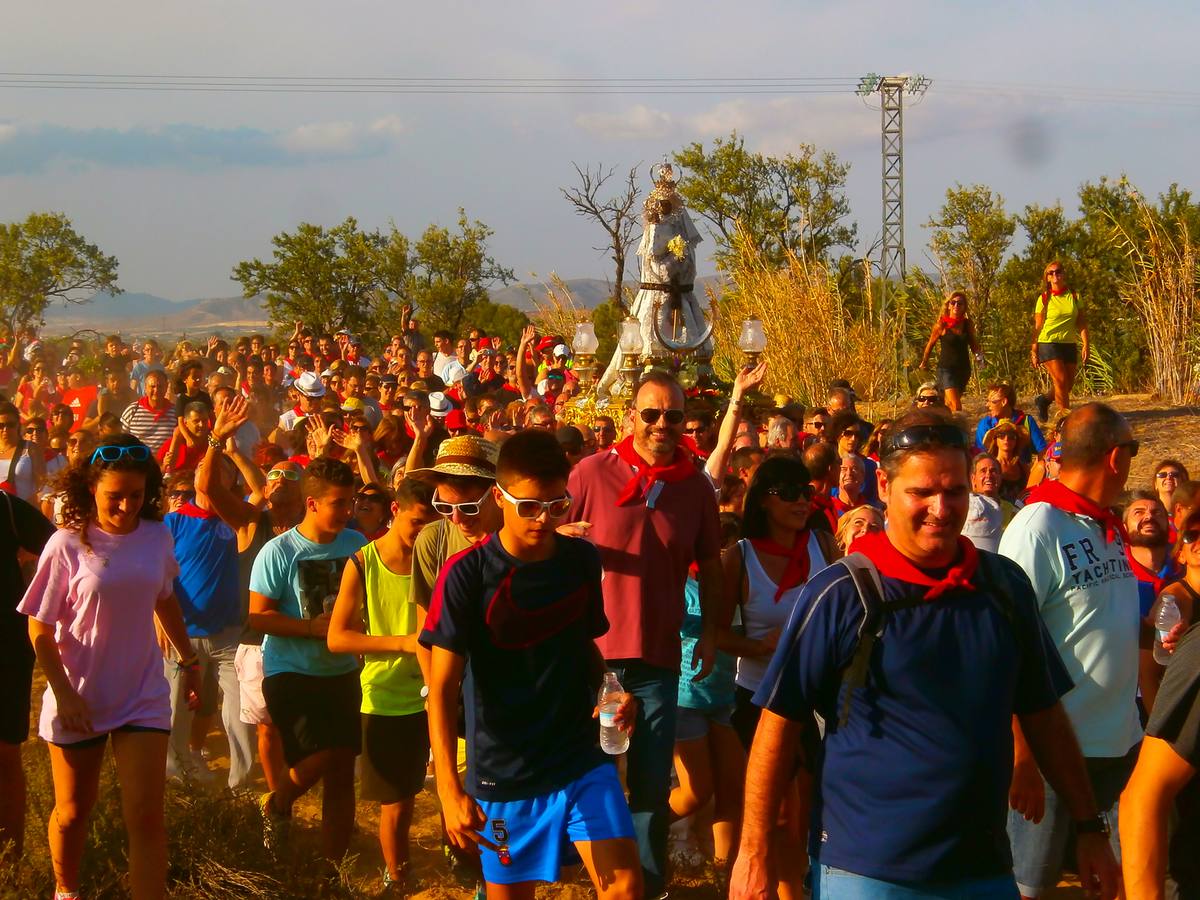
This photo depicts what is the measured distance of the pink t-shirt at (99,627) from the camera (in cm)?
462

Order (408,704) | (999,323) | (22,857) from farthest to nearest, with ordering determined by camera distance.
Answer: (999,323), (408,704), (22,857)

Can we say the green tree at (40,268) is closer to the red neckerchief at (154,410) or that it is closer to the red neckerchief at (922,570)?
the red neckerchief at (154,410)

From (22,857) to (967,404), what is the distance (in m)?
13.3

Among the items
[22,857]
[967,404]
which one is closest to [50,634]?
[22,857]

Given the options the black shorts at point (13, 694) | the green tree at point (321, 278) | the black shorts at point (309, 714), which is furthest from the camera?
the green tree at point (321, 278)

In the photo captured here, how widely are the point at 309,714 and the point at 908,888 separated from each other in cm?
322

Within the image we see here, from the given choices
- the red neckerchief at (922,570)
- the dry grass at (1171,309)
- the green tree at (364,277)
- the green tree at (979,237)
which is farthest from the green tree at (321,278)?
the red neckerchief at (922,570)

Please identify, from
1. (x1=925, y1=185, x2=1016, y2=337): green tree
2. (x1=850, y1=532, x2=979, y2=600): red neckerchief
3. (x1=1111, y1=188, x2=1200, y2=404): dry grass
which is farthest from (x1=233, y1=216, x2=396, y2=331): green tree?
(x1=850, y1=532, x2=979, y2=600): red neckerchief

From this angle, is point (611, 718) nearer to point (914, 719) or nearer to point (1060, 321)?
point (914, 719)

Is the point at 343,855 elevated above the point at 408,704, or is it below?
below

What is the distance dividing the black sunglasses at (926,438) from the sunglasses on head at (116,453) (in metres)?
2.86

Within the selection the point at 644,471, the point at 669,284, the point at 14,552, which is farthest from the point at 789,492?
the point at 669,284

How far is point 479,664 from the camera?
13.3 feet

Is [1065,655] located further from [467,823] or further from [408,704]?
[408,704]
